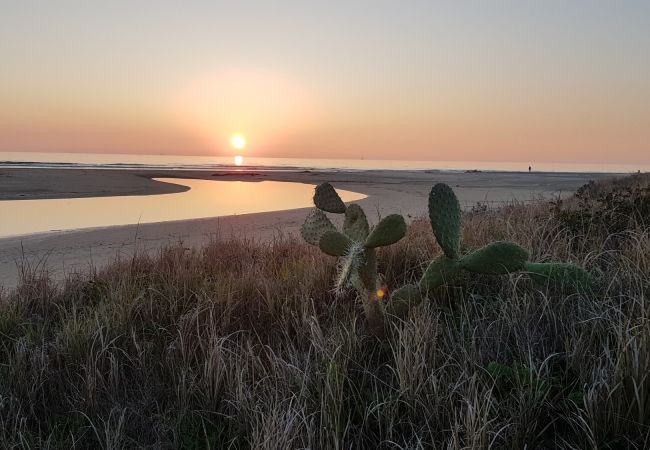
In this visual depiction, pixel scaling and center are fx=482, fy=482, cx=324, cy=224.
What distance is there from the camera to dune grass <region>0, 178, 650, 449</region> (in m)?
2.11

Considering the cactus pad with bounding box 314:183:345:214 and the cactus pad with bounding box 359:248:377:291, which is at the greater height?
the cactus pad with bounding box 314:183:345:214

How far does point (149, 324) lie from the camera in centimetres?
371

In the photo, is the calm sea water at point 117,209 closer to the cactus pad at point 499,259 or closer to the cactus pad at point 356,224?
the cactus pad at point 356,224

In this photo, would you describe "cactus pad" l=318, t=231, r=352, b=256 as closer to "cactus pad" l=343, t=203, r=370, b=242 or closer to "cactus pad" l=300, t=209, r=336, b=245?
"cactus pad" l=343, t=203, r=370, b=242

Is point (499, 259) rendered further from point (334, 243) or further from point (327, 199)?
point (327, 199)

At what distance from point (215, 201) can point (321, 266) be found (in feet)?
63.6

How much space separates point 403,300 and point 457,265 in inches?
19.0

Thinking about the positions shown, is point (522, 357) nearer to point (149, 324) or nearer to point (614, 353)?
point (614, 353)

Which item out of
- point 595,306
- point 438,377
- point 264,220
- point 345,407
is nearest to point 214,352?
point 345,407

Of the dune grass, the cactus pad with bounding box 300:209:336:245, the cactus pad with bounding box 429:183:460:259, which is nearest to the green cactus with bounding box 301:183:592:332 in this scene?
the cactus pad with bounding box 429:183:460:259

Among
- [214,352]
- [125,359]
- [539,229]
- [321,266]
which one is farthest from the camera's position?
[539,229]

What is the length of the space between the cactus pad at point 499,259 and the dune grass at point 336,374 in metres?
0.27

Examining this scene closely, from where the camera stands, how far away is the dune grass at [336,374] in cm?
211

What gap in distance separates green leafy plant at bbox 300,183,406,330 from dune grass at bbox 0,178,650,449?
24 cm
